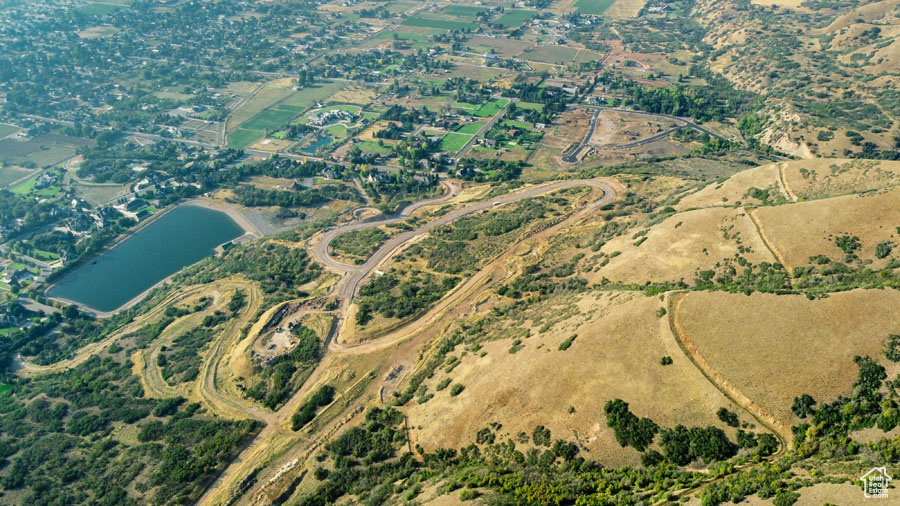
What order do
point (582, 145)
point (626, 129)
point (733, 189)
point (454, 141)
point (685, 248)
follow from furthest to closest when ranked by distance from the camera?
point (454, 141), point (626, 129), point (582, 145), point (733, 189), point (685, 248)

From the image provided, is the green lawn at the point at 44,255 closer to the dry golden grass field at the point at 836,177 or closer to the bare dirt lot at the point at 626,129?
the bare dirt lot at the point at 626,129

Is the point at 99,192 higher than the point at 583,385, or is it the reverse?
the point at 583,385

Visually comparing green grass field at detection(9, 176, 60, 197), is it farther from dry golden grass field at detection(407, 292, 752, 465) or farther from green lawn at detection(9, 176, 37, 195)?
dry golden grass field at detection(407, 292, 752, 465)

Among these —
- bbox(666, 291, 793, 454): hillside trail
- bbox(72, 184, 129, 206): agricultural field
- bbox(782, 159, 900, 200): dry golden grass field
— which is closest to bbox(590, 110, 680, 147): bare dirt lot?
bbox(782, 159, 900, 200): dry golden grass field

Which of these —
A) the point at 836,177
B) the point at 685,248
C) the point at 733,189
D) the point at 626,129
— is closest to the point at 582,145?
the point at 626,129

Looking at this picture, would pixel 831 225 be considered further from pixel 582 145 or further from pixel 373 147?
pixel 373 147
